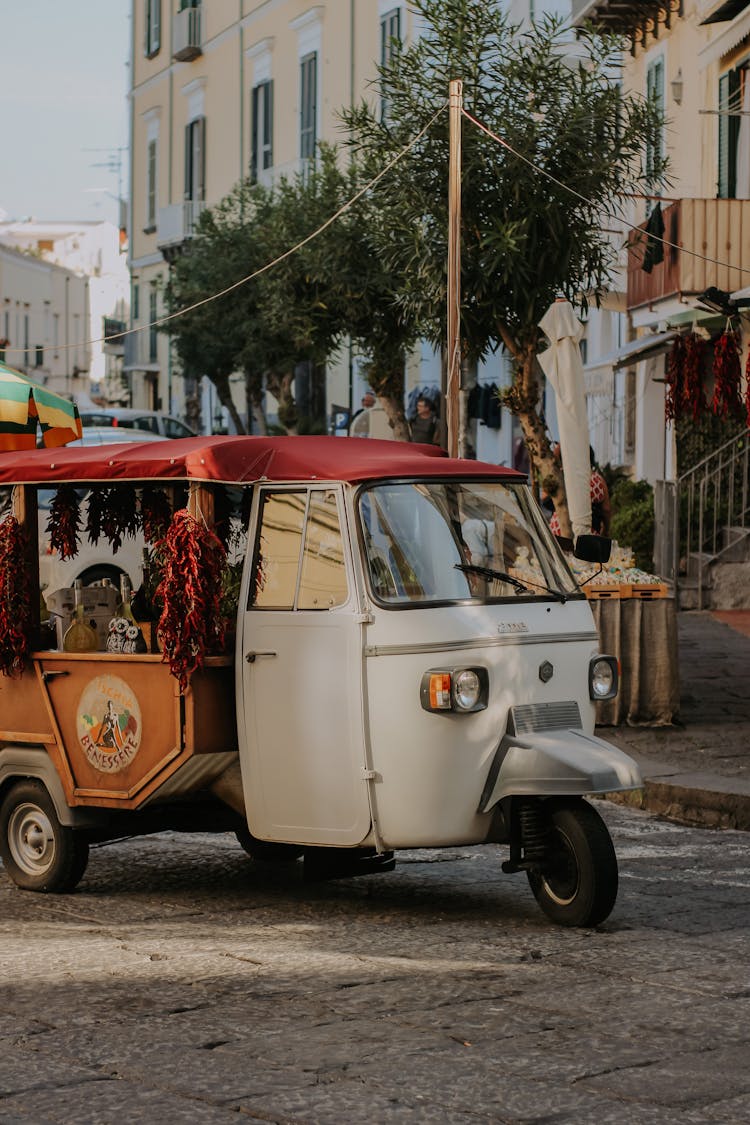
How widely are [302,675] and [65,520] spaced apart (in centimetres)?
191

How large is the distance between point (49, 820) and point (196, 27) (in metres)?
40.6

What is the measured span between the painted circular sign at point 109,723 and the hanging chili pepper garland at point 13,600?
0.43 metres

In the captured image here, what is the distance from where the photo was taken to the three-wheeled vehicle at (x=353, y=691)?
23.5ft

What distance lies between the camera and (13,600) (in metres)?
8.36

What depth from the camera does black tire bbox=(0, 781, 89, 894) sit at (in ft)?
26.6

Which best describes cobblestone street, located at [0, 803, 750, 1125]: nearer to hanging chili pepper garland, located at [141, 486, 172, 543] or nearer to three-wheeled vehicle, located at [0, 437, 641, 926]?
three-wheeled vehicle, located at [0, 437, 641, 926]

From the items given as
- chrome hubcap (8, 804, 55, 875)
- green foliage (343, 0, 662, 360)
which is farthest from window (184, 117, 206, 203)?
chrome hubcap (8, 804, 55, 875)

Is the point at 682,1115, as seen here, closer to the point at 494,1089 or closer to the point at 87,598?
the point at 494,1089

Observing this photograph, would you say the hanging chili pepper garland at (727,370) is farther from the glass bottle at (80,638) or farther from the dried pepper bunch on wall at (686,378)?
the glass bottle at (80,638)

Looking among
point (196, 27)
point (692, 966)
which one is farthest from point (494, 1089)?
point (196, 27)

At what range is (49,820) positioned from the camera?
322 inches

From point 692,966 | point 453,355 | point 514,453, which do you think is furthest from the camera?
point 514,453

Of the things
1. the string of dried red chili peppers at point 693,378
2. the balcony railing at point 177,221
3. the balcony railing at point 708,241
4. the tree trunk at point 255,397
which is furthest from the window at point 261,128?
the string of dried red chili peppers at point 693,378

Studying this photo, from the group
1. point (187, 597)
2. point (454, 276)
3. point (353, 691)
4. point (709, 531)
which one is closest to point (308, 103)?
point (709, 531)
